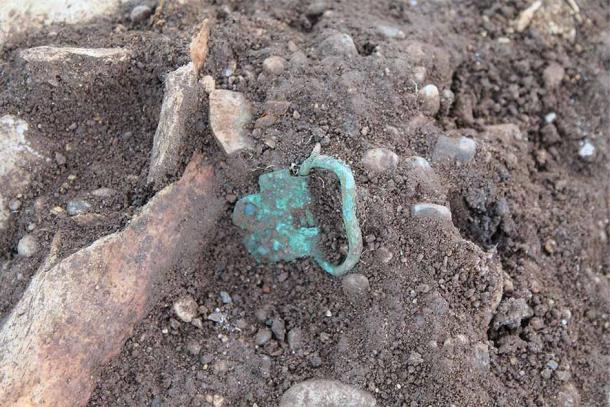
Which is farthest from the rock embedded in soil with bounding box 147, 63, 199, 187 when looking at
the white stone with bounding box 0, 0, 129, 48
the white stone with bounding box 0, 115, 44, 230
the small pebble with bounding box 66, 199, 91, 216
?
the white stone with bounding box 0, 0, 129, 48

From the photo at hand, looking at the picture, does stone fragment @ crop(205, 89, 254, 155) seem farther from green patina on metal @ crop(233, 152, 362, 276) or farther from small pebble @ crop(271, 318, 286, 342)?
small pebble @ crop(271, 318, 286, 342)

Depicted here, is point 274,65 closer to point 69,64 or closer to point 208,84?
point 208,84

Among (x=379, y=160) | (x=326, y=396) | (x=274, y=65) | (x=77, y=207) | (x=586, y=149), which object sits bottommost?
(x=326, y=396)

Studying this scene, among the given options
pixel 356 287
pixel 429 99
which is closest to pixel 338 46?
pixel 429 99

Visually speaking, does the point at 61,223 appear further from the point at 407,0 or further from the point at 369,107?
the point at 407,0

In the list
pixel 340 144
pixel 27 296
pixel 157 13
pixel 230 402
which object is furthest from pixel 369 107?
pixel 27 296

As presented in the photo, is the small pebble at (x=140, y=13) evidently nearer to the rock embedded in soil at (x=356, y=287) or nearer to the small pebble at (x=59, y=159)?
the small pebble at (x=59, y=159)

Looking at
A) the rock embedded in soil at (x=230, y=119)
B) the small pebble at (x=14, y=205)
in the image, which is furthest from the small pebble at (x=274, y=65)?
the small pebble at (x=14, y=205)

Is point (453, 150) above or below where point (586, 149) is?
above
